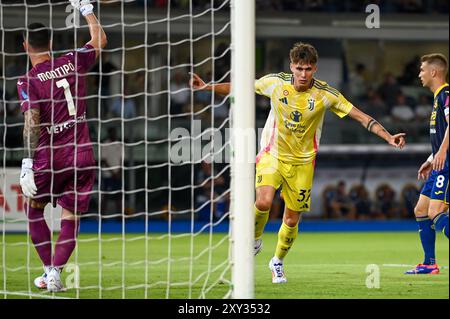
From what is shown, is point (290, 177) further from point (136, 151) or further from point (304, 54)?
point (136, 151)

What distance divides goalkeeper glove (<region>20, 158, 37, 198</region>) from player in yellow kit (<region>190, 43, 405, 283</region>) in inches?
79.1

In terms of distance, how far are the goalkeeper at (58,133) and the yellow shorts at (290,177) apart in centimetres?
162

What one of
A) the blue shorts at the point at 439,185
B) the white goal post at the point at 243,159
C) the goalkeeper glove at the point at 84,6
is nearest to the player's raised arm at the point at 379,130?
the blue shorts at the point at 439,185

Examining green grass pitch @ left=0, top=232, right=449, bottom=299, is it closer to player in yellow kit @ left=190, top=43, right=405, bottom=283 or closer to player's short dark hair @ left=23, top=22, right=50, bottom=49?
player in yellow kit @ left=190, top=43, right=405, bottom=283

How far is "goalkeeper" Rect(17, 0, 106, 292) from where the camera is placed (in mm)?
7422

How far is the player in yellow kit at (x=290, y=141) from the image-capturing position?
27.0ft

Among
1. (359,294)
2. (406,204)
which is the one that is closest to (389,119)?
(406,204)

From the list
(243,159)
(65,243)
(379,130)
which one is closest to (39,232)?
(65,243)

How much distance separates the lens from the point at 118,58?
19969 mm

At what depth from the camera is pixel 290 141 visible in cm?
838
